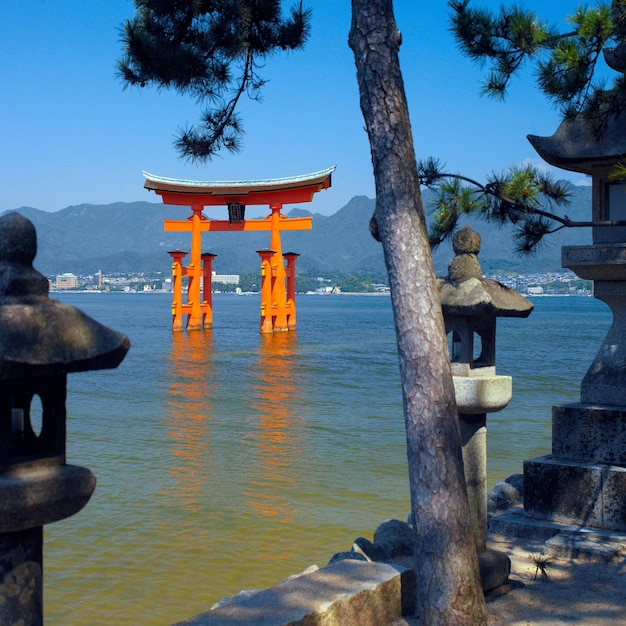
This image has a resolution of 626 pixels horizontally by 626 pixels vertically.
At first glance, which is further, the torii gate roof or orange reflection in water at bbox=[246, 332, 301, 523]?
the torii gate roof

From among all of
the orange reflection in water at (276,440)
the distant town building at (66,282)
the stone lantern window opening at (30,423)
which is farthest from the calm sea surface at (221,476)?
the distant town building at (66,282)

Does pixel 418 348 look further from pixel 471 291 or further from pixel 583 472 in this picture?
pixel 583 472

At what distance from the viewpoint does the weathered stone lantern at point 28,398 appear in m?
2.08

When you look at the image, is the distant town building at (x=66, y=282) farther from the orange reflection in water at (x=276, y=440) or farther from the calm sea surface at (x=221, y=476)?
the calm sea surface at (x=221, y=476)

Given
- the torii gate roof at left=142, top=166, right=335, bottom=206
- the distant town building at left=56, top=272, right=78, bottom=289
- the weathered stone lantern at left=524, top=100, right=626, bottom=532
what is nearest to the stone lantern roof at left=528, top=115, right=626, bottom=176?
the weathered stone lantern at left=524, top=100, right=626, bottom=532

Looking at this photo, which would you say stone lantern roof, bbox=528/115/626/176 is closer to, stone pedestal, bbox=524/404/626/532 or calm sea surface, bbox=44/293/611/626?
stone pedestal, bbox=524/404/626/532

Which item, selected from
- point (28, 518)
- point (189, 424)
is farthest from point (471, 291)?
point (189, 424)

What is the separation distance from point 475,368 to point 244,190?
2473 centimetres

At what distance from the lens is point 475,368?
14.1ft

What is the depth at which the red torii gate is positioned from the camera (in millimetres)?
27797

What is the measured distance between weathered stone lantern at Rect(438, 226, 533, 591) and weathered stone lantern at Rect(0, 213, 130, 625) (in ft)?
7.52

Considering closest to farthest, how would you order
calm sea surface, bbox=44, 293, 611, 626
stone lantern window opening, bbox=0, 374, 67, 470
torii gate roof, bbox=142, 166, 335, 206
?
stone lantern window opening, bbox=0, 374, 67, 470, calm sea surface, bbox=44, 293, 611, 626, torii gate roof, bbox=142, 166, 335, 206

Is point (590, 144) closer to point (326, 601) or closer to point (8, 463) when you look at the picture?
point (326, 601)

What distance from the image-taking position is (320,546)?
21.4 feet
